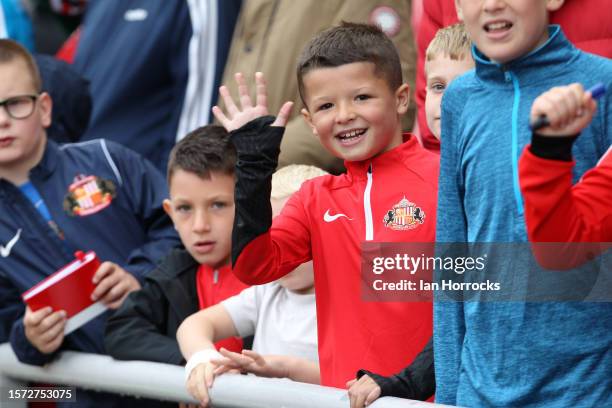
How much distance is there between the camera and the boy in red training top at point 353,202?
312 cm

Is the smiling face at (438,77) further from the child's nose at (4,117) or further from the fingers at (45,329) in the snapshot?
the child's nose at (4,117)

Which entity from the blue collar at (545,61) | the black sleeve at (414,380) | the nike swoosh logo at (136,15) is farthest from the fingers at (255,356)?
the nike swoosh logo at (136,15)

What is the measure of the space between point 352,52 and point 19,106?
1.75 m

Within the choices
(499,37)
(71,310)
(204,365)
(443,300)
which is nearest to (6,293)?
(71,310)

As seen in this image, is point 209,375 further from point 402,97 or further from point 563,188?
point 563,188

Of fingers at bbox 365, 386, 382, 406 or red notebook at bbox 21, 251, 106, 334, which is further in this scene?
red notebook at bbox 21, 251, 106, 334

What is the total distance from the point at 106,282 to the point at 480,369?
1.76m

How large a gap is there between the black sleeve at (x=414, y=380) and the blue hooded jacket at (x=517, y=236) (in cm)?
19

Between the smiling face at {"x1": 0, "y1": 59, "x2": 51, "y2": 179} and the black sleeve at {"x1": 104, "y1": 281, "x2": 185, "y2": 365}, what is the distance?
2.62 ft

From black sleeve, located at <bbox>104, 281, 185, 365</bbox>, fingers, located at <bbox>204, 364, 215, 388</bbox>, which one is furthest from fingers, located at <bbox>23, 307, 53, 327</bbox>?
fingers, located at <bbox>204, 364, 215, 388</bbox>

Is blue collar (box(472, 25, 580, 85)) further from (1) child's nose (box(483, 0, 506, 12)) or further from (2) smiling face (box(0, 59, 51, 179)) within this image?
(2) smiling face (box(0, 59, 51, 179))

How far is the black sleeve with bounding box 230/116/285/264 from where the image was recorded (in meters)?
2.90

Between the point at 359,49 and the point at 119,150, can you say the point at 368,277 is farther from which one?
the point at 119,150

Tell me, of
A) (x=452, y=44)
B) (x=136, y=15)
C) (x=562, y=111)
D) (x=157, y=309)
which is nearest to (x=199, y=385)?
(x=157, y=309)
